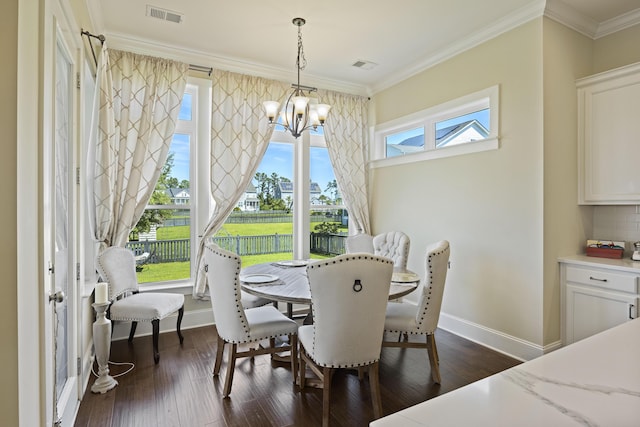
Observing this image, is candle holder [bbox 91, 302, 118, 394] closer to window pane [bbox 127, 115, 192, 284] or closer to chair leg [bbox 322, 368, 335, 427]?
window pane [bbox 127, 115, 192, 284]

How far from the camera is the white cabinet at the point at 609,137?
9.40ft

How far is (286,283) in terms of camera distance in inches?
109

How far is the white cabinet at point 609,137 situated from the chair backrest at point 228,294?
3.14m

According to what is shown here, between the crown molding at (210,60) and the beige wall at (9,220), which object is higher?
the crown molding at (210,60)

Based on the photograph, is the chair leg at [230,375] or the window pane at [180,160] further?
the window pane at [180,160]

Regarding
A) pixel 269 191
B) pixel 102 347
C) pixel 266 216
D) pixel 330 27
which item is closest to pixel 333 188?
pixel 269 191

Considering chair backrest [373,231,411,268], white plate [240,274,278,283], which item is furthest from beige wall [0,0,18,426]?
chair backrest [373,231,411,268]

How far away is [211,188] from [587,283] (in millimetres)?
3696

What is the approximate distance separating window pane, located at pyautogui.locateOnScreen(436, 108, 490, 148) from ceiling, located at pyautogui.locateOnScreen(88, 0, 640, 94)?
702 mm

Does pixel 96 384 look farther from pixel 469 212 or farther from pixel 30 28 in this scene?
pixel 469 212

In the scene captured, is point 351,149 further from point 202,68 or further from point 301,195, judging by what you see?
point 202,68

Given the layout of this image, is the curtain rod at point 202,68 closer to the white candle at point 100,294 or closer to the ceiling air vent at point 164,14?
the ceiling air vent at point 164,14

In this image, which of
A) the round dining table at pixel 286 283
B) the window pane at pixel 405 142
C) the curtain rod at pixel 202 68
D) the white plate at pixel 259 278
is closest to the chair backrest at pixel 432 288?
the round dining table at pixel 286 283

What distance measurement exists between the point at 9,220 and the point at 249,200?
3.12 metres
